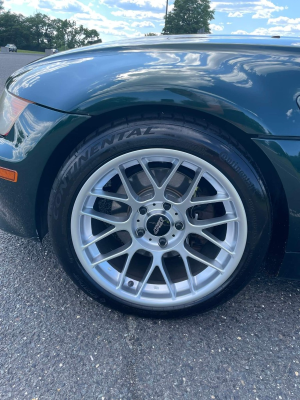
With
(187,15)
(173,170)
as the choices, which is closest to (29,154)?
(173,170)

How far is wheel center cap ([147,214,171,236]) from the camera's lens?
1.62 metres

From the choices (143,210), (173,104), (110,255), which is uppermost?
(173,104)

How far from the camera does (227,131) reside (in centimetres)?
151

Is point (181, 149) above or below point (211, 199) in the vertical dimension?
above

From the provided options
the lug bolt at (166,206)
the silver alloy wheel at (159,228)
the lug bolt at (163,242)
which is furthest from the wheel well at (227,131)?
the lug bolt at (163,242)

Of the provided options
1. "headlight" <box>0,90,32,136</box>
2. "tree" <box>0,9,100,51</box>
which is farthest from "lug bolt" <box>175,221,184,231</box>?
"tree" <box>0,9,100,51</box>

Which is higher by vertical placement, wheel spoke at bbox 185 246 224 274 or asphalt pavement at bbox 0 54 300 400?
wheel spoke at bbox 185 246 224 274

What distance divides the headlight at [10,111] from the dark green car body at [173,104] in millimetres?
32

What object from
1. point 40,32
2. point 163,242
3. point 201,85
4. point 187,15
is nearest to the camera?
point 201,85

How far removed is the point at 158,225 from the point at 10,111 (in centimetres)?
96

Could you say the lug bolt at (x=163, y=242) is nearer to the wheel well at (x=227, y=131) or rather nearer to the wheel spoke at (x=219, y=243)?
the wheel spoke at (x=219, y=243)

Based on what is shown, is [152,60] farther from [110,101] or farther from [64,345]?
[64,345]

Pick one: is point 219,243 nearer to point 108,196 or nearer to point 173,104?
point 108,196

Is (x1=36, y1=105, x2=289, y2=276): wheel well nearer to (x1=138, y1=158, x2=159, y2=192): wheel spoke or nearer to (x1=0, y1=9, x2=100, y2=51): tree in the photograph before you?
(x1=138, y1=158, x2=159, y2=192): wheel spoke
